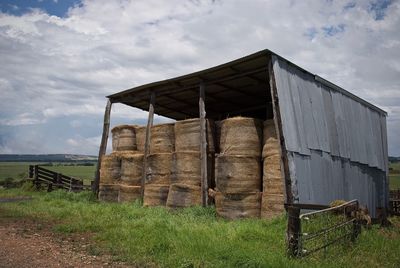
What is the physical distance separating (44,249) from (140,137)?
8592mm

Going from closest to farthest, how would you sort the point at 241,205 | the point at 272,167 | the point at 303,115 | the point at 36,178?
1. the point at 272,167
2. the point at 241,205
3. the point at 303,115
4. the point at 36,178

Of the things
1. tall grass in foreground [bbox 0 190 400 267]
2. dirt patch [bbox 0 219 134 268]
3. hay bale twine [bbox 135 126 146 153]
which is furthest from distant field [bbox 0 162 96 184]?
dirt patch [bbox 0 219 134 268]

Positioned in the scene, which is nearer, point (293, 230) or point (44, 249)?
point (293, 230)

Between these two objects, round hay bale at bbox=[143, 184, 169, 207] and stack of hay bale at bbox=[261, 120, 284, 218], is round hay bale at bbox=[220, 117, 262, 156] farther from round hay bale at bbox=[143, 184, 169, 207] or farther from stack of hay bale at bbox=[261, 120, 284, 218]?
round hay bale at bbox=[143, 184, 169, 207]

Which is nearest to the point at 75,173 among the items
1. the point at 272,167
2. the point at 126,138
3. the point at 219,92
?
the point at 126,138

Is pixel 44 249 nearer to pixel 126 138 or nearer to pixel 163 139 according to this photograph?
pixel 163 139

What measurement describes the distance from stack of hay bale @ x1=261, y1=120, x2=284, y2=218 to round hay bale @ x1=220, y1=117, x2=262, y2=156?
0.33 m

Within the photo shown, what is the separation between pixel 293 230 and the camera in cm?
668

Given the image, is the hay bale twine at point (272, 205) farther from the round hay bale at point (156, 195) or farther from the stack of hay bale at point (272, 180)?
the round hay bale at point (156, 195)

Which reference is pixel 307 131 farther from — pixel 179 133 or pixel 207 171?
pixel 179 133

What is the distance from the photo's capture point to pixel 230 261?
6.27 metres

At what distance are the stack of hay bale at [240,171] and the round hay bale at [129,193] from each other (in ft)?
13.4

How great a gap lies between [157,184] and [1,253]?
706 cm

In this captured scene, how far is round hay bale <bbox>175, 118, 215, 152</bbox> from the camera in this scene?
510 inches
